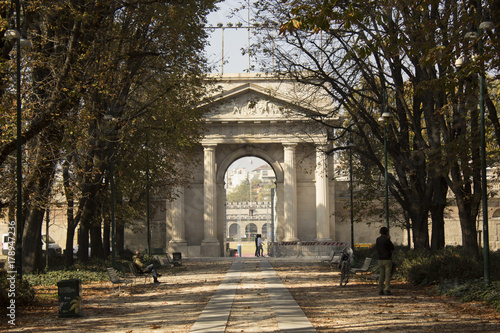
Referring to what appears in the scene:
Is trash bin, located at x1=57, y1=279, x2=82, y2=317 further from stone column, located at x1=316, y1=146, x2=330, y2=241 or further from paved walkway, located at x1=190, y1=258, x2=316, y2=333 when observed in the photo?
stone column, located at x1=316, y1=146, x2=330, y2=241

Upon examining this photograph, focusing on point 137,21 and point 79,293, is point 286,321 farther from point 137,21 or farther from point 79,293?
point 137,21

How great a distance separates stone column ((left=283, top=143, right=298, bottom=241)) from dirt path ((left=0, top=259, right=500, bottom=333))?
97.7 ft

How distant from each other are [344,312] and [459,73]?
241 inches

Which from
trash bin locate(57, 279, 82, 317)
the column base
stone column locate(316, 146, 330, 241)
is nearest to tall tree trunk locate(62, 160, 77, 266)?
trash bin locate(57, 279, 82, 317)

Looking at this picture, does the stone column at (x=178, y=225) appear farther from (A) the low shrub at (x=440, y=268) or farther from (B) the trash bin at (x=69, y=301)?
(B) the trash bin at (x=69, y=301)

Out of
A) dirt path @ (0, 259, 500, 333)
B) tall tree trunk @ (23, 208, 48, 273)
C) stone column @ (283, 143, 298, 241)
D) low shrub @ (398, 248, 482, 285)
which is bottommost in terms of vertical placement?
dirt path @ (0, 259, 500, 333)

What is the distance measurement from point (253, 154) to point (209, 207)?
Result: 6.08 m

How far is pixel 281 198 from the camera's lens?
54.7 meters

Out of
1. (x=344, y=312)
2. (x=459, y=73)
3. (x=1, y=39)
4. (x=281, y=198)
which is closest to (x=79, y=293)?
(x=344, y=312)

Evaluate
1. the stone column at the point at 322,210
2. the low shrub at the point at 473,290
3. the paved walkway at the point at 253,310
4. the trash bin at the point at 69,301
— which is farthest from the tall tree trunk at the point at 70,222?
the stone column at the point at 322,210

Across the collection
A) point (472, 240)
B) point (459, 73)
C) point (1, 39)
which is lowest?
point (472, 240)

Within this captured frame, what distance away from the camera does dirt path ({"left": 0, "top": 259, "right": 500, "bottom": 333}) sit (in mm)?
13188

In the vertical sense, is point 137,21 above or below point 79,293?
above

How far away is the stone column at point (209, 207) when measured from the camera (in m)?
53.6
